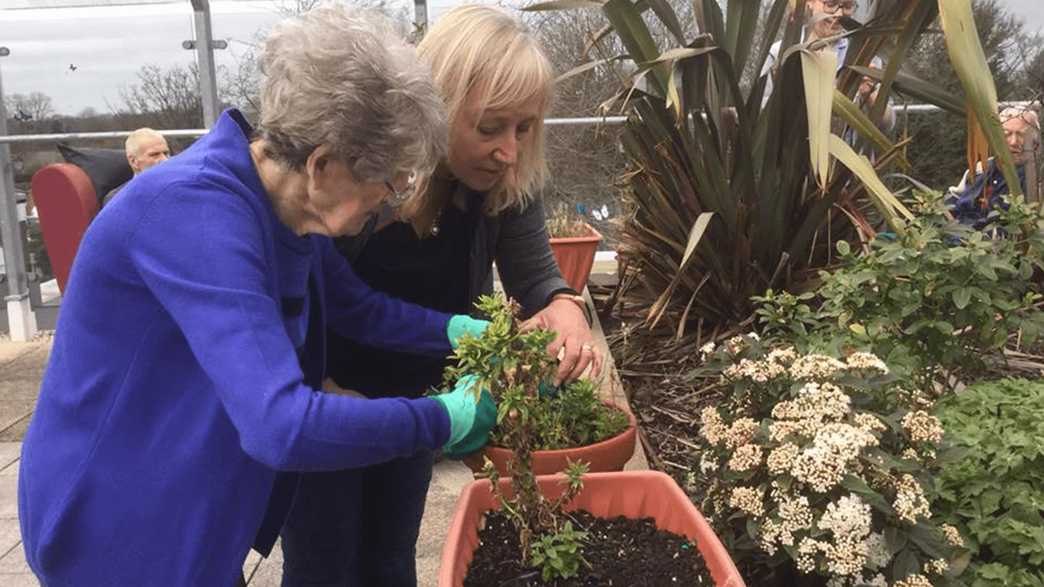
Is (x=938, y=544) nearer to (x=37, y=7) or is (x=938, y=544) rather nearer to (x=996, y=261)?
(x=996, y=261)

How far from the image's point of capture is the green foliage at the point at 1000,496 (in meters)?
1.57

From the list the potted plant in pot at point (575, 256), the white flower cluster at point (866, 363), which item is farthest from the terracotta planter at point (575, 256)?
the white flower cluster at point (866, 363)

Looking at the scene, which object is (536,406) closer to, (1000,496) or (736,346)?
(736,346)

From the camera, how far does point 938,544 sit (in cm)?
144

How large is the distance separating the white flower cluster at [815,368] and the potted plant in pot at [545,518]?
1.05 feet

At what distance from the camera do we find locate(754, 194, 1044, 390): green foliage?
191 centimetres

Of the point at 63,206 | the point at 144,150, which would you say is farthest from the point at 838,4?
the point at 63,206

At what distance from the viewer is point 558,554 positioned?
4.45 ft

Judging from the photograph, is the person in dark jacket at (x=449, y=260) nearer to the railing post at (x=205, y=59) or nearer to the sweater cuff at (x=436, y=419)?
the sweater cuff at (x=436, y=419)

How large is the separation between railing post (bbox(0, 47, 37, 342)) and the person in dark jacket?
201 inches

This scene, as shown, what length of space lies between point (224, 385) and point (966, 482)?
1.44 metres

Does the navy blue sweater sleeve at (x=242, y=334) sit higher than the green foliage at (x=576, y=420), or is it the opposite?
the navy blue sweater sleeve at (x=242, y=334)

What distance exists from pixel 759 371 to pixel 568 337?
14.4 inches

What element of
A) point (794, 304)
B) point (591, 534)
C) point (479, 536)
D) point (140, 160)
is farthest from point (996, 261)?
point (140, 160)
